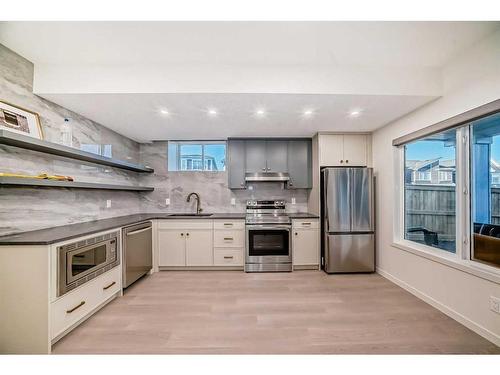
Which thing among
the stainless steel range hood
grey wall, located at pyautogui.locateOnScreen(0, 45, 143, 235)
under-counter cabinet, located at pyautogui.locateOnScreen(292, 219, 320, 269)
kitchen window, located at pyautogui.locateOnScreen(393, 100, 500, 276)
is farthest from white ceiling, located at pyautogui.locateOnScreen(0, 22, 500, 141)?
under-counter cabinet, located at pyautogui.locateOnScreen(292, 219, 320, 269)

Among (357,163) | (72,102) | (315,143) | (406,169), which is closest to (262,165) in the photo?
(315,143)

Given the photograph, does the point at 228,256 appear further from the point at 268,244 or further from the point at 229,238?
the point at 268,244

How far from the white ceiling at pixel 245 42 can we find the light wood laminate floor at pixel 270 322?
2398mm

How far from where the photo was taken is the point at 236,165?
12.7ft

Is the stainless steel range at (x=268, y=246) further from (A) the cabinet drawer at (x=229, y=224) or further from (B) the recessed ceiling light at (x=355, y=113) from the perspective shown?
(B) the recessed ceiling light at (x=355, y=113)

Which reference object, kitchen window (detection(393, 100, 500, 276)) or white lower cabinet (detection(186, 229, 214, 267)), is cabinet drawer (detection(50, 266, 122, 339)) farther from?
kitchen window (detection(393, 100, 500, 276))

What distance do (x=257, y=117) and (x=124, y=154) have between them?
236 centimetres

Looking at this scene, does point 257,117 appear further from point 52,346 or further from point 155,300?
point 52,346

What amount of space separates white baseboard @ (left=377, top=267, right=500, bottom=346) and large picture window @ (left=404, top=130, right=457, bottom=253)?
56 centimetres

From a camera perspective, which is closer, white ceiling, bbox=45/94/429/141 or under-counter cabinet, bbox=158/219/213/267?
white ceiling, bbox=45/94/429/141

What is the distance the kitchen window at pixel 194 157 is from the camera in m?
4.17

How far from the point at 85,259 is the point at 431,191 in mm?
3740

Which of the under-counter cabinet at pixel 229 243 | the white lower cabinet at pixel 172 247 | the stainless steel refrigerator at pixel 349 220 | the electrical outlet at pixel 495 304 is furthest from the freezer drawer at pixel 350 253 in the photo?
the white lower cabinet at pixel 172 247

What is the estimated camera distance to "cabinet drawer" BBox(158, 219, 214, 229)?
3.47 m
